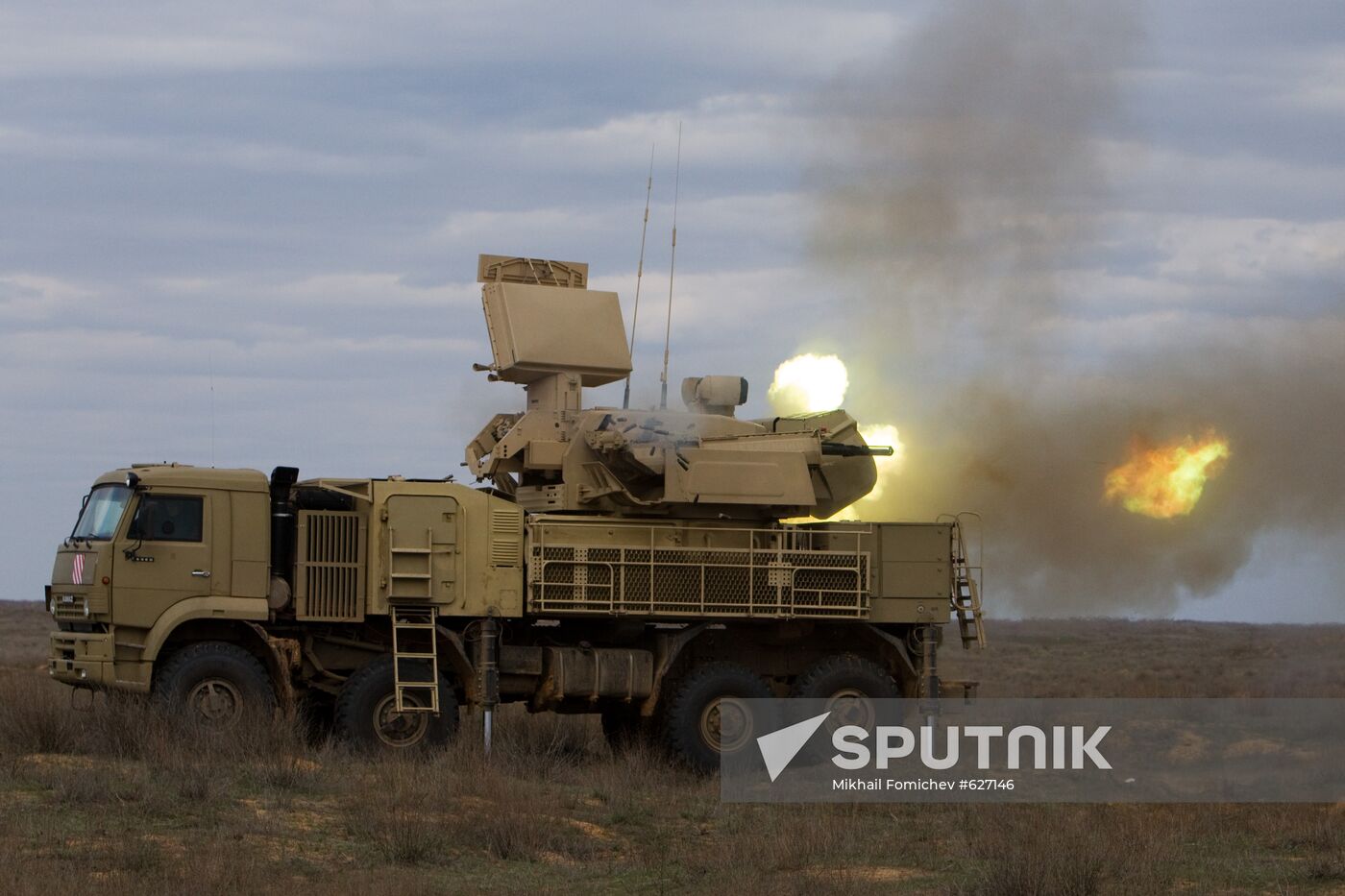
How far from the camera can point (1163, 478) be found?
2725 cm

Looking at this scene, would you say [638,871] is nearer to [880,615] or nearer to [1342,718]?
[880,615]

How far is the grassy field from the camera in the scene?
13594mm

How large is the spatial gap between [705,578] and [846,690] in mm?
2324

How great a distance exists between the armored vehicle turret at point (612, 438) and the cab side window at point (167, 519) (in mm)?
3926

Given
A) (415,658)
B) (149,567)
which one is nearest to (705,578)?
(415,658)

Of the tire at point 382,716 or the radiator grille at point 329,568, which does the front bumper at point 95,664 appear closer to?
the radiator grille at point 329,568

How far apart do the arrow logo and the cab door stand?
6.97 meters

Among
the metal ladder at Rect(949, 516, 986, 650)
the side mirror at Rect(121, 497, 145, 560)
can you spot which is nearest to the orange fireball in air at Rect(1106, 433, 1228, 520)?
the metal ladder at Rect(949, 516, 986, 650)

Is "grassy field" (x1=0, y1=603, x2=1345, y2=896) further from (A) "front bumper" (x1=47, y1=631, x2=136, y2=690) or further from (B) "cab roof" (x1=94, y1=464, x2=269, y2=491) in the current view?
(B) "cab roof" (x1=94, y1=464, x2=269, y2=491)

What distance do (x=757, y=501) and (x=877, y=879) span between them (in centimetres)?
810

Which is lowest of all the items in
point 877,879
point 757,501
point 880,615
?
point 877,879

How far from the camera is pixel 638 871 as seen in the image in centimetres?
1492

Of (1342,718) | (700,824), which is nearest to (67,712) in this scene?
(700,824)

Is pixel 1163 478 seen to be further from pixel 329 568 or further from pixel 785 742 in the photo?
pixel 329 568
